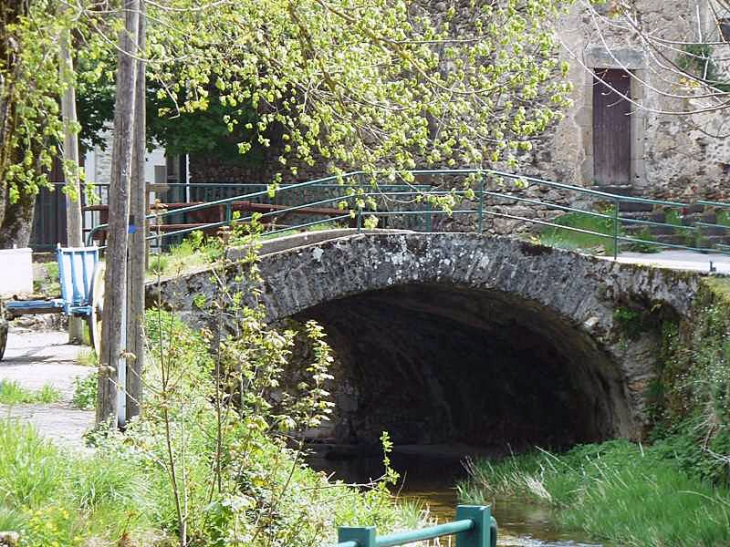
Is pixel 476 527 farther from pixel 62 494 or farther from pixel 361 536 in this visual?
pixel 62 494

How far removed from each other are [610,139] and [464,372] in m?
4.31

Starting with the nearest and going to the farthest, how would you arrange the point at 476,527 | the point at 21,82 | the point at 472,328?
the point at 476,527 < the point at 21,82 < the point at 472,328

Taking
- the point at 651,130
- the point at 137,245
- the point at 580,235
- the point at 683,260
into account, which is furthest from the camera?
the point at 651,130

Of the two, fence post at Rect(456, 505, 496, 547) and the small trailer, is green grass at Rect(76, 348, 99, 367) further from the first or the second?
fence post at Rect(456, 505, 496, 547)

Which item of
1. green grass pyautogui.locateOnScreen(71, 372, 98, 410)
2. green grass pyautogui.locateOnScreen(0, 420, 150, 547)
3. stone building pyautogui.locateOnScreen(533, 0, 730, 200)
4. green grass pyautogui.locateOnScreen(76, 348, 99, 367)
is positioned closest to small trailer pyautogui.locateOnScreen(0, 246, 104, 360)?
green grass pyautogui.locateOnScreen(76, 348, 99, 367)

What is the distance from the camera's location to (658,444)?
13.4m

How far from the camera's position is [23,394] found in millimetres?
10133

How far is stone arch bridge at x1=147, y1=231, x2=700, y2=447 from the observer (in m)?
13.5

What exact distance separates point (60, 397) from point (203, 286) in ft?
8.38

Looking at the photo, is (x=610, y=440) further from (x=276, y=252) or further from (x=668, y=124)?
(x=668, y=124)

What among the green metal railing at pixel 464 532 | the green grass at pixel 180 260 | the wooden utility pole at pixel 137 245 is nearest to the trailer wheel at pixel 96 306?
the green grass at pixel 180 260

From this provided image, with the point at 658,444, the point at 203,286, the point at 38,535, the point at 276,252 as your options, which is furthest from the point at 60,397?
the point at 658,444

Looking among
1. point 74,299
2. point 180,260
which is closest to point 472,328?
point 180,260

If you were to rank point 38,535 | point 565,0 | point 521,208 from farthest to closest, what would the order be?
point 521,208 < point 565,0 < point 38,535
